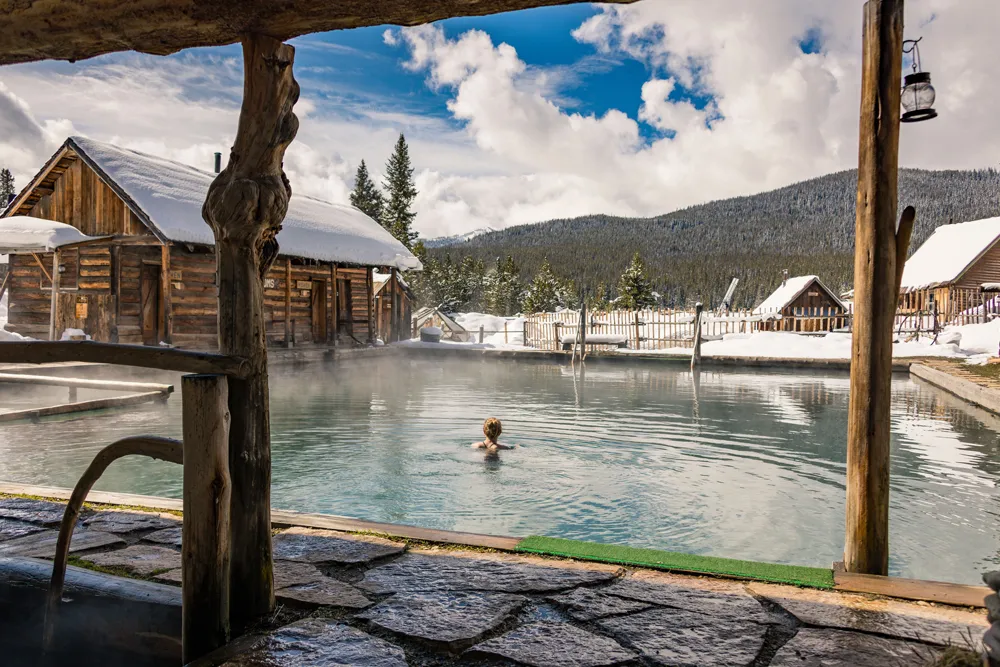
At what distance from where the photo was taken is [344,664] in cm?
220

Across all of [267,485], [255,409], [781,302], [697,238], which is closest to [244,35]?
[255,409]

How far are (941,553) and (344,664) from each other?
16.5ft

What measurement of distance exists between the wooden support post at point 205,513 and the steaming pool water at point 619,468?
11.7ft

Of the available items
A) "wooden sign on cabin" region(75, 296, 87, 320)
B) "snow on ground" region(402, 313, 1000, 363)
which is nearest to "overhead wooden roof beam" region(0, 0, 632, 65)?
"wooden sign on cabin" region(75, 296, 87, 320)

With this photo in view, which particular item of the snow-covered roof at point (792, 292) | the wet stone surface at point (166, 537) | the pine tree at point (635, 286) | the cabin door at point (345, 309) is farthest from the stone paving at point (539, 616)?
the pine tree at point (635, 286)

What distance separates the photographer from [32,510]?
161 inches

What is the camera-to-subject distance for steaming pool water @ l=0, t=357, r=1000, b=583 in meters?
5.73

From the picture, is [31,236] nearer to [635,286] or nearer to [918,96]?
[918,96]

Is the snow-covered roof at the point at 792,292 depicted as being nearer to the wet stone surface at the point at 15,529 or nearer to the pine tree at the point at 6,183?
the wet stone surface at the point at 15,529

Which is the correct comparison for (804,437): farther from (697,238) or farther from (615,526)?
(697,238)

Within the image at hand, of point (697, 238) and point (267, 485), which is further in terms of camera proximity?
point (697, 238)

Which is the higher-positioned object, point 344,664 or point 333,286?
point 333,286

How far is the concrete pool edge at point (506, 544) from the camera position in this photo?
273 centimetres

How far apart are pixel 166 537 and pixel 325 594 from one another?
4.32 feet
